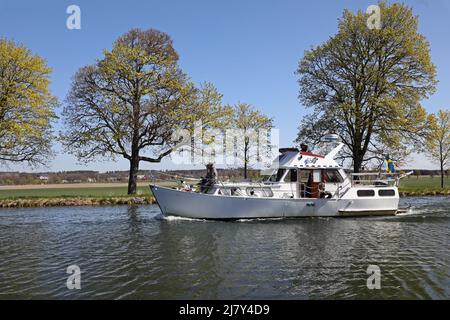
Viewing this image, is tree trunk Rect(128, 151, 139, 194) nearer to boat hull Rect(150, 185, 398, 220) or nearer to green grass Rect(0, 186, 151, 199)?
green grass Rect(0, 186, 151, 199)

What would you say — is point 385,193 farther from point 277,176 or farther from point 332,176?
point 277,176

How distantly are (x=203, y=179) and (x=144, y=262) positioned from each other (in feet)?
36.6

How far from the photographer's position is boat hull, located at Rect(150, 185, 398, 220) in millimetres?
23312

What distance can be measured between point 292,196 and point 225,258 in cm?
1162

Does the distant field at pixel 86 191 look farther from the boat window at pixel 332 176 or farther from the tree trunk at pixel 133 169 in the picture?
the boat window at pixel 332 176

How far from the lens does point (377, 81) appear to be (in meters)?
37.5

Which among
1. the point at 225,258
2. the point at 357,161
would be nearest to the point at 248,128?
the point at 357,161

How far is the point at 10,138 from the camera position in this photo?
34.8m

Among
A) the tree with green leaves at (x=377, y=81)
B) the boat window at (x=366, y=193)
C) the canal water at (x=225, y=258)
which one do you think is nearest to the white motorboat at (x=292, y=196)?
the boat window at (x=366, y=193)

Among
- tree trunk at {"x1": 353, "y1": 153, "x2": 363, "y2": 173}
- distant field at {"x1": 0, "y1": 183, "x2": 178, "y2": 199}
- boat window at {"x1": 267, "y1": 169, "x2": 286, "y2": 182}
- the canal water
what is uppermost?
tree trunk at {"x1": 353, "y1": 153, "x2": 363, "y2": 173}

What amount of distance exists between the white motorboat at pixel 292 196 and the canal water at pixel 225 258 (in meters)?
0.96

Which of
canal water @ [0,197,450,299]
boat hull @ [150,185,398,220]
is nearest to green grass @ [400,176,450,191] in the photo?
canal water @ [0,197,450,299]

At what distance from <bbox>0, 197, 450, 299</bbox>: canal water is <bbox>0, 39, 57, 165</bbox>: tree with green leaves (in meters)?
13.5

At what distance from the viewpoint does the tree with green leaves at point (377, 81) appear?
36594mm
